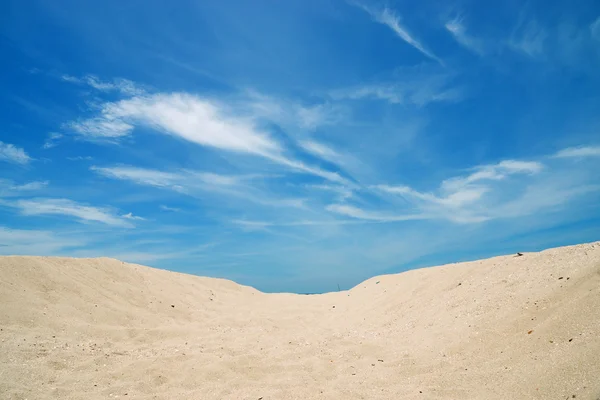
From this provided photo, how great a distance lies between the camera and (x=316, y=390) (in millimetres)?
7031

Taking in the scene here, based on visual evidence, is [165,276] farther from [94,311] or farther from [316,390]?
[316,390]

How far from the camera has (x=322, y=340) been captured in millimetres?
10398

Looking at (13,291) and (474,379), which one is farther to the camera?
(13,291)

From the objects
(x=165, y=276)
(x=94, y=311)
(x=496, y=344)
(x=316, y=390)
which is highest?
(x=165, y=276)

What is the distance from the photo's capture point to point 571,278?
8273 millimetres

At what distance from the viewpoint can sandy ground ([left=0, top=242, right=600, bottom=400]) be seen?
6637 millimetres

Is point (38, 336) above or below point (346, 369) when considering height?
above

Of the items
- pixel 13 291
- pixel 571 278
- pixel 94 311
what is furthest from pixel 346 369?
pixel 13 291

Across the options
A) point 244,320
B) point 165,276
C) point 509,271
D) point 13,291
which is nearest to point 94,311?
point 13,291

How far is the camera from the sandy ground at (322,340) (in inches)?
261

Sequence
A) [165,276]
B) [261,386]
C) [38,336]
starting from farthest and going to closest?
[165,276]
[38,336]
[261,386]

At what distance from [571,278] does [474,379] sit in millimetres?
3441

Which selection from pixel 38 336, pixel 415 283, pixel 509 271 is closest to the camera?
pixel 38 336

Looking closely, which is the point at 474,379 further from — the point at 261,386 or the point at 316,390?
the point at 261,386
